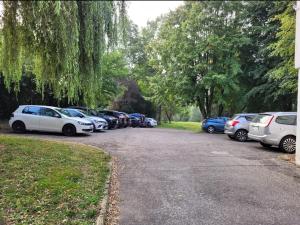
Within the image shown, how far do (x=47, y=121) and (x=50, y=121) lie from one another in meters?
0.16

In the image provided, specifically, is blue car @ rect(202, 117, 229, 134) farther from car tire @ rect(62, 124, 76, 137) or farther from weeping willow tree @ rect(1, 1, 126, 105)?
weeping willow tree @ rect(1, 1, 126, 105)

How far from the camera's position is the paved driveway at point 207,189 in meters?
5.89

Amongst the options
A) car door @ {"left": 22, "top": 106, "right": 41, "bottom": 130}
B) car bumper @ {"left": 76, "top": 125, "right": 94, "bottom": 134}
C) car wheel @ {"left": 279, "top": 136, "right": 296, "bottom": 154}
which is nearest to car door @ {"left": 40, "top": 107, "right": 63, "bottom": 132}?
car door @ {"left": 22, "top": 106, "right": 41, "bottom": 130}

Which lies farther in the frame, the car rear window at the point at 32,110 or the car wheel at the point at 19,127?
the car wheel at the point at 19,127

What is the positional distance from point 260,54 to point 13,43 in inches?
952

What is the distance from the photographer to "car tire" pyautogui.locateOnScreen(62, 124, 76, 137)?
1861cm

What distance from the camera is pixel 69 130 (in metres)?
18.7

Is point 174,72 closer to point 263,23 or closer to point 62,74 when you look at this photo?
point 263,23

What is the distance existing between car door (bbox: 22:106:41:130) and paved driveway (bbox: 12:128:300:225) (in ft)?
24.5

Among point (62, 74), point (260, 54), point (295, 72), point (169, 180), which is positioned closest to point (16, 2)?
point (62, 74)

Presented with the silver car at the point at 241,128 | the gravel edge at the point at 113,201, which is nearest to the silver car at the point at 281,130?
the silver car at the point at 241,128

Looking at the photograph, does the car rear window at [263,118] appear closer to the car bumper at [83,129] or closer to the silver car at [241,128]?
the silver car at [241,128]

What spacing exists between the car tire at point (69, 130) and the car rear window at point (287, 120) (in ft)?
33.8

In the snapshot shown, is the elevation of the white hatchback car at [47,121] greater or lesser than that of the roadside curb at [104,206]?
greater
